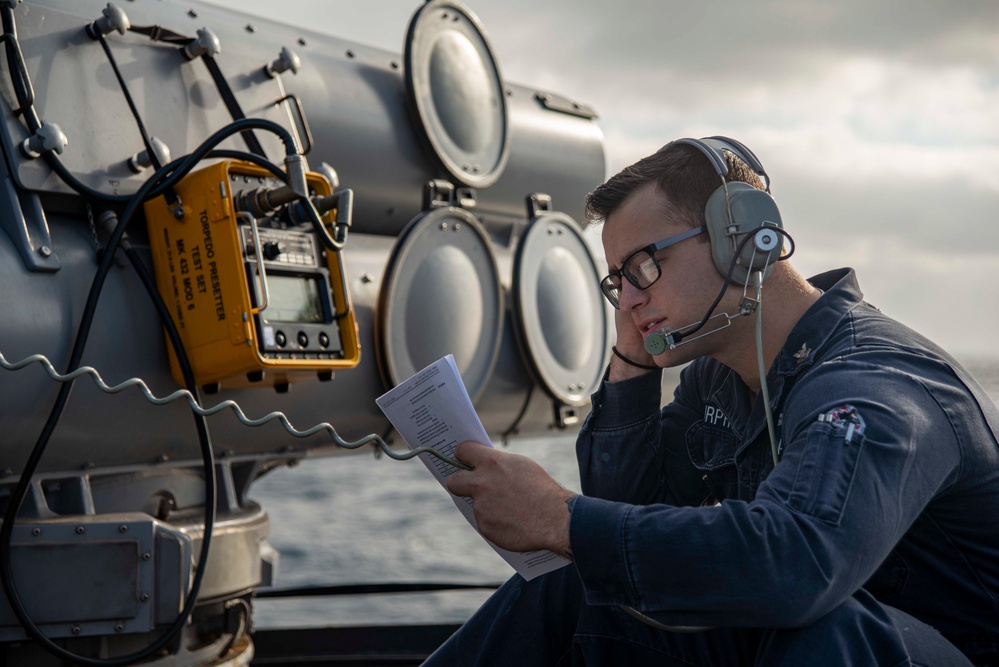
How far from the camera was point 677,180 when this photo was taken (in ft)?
5.05

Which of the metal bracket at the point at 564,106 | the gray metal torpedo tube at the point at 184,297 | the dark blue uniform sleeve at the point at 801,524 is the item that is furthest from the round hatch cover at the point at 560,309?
the dark blue uniform sleeve at the point at 801,524

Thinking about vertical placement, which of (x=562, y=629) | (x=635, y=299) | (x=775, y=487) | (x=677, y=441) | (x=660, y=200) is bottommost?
(x=562, y=629)

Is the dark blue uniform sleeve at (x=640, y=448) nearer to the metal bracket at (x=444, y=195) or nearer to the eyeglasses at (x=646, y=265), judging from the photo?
the eyeglasses at (x=646, y=265)

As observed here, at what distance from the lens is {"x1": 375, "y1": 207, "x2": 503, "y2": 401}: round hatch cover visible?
2527 millimetres

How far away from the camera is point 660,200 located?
154cm

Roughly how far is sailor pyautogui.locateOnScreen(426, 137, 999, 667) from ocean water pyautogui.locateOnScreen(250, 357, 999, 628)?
3.87 metres

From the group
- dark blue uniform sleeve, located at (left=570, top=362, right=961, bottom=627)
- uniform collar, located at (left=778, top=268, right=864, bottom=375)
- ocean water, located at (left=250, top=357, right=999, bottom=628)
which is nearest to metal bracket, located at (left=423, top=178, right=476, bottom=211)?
uniform collar, located at (left=778, top=268, right=864, bottom=375)

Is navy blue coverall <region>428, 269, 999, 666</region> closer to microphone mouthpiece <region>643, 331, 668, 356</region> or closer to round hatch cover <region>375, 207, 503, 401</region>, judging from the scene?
microphone mouthpiece <region>643, 331, 668, 356</region>

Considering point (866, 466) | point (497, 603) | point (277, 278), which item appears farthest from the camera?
point (277, 278)

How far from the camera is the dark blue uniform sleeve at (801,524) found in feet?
3.76

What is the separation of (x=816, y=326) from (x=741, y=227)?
0.17 meters

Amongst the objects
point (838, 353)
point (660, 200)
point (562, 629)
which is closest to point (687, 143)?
point (660, 200)

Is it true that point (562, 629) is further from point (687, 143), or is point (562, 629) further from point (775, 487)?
point (687, 143)

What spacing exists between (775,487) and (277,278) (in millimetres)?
1219
